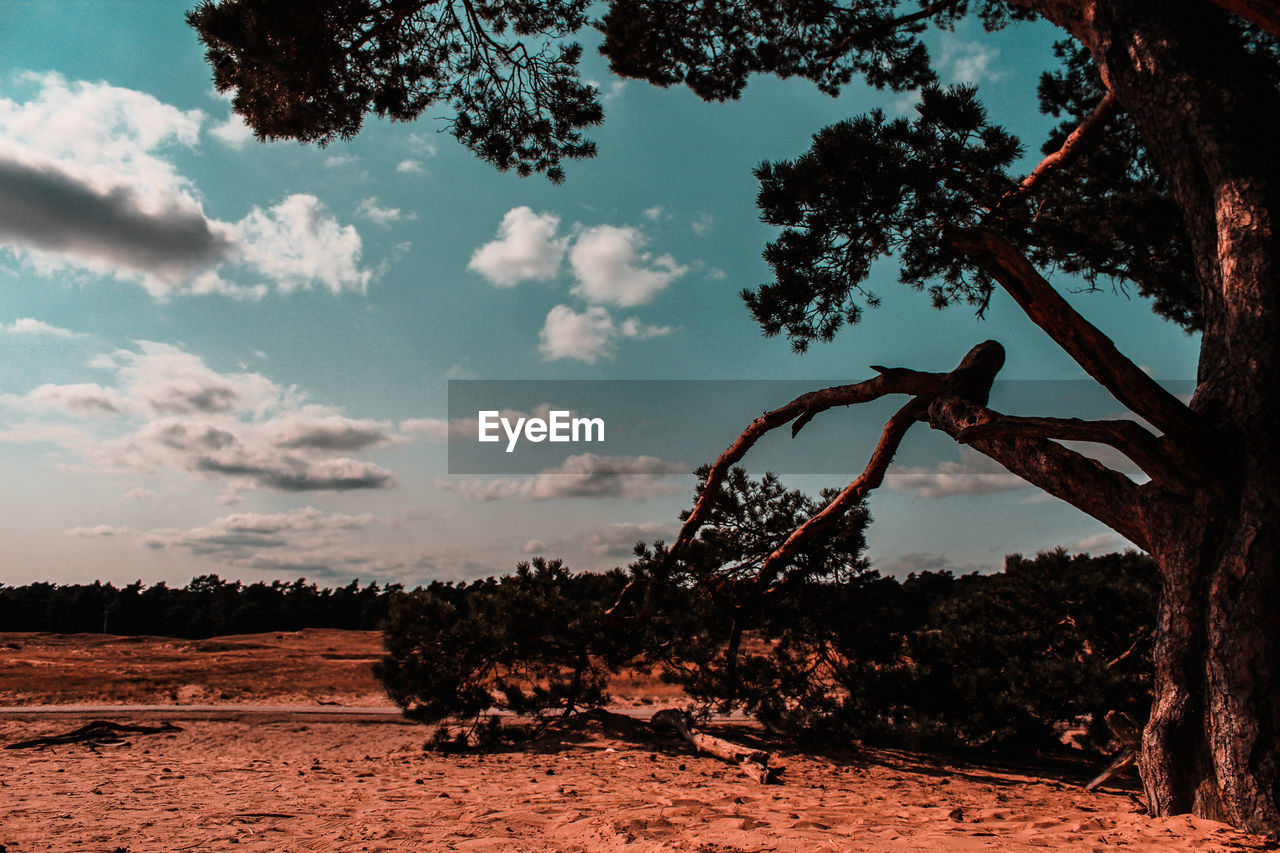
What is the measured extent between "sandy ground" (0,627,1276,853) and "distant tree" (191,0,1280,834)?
1.31 meters

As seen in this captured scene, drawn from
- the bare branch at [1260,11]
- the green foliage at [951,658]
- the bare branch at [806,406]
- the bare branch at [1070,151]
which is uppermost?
the bare branch at [1070,151]

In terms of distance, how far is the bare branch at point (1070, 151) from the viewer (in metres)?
6.35

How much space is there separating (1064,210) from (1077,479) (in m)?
3.66

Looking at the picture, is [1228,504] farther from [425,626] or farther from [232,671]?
[232,671]

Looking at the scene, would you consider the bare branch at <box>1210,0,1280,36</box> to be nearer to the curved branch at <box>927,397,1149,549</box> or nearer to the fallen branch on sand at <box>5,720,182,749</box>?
the curved branch at <box>927,397,1149,549</box>

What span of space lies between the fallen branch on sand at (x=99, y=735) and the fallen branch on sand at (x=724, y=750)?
7.51 metres

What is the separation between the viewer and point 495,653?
916cm

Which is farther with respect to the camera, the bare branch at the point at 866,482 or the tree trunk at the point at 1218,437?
the bare branch at the point at 866,482

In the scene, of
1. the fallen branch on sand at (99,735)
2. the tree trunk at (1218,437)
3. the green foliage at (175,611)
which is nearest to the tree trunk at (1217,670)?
the tree trunk at (1218,437)

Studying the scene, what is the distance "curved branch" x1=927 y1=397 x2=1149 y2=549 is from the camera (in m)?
4.90

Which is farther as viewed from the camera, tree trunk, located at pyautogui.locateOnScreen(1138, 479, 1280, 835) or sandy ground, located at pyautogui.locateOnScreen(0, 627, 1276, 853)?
sandy ground, located at pyautogui.locateOnScreen(0, 627, 1276, 853)

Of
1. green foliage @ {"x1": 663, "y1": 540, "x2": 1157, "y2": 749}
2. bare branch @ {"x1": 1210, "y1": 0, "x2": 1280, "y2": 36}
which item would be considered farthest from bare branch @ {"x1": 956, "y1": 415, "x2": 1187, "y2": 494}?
green foliage @ {"x1": 663, "y1": 540, "x2": 1157, "y2": 749}

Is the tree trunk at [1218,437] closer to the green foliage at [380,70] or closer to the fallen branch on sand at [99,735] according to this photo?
the green foliage at [380,70]

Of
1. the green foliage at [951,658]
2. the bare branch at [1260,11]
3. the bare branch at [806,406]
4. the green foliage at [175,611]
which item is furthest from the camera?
the green foliage at [175,611]
